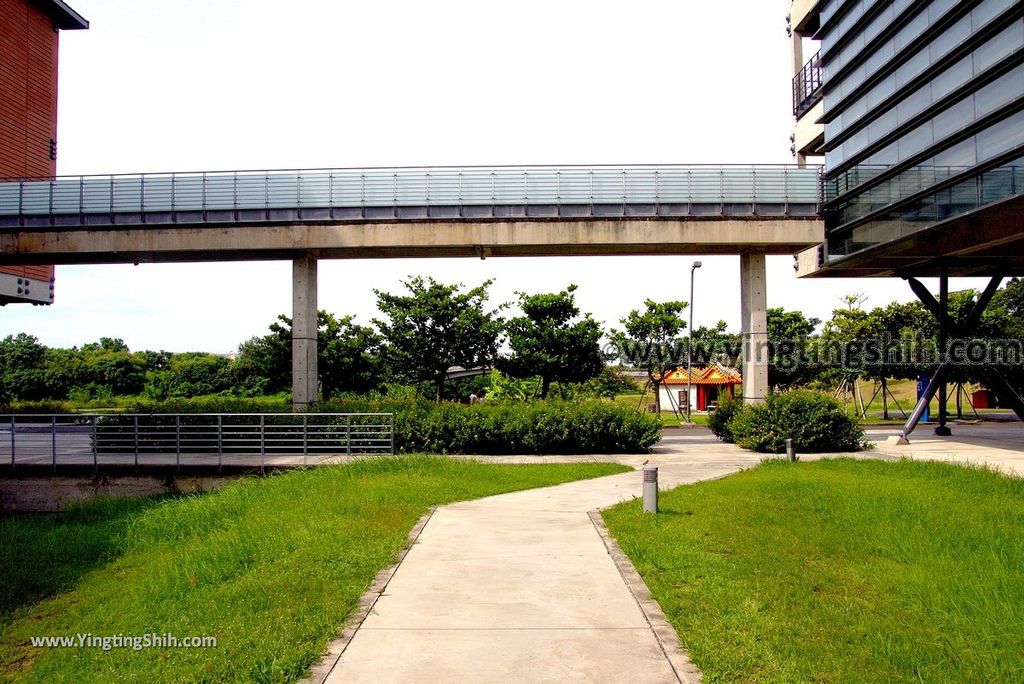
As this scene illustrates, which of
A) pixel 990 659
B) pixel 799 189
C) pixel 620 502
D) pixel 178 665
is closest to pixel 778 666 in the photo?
pixel 990 659

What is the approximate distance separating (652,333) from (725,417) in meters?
12.5

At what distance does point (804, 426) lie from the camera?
68.1ft

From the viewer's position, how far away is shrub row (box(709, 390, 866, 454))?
20828 mm

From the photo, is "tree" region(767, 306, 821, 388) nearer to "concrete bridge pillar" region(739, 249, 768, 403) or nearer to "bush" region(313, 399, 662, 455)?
"concrete bridge pillar" region(739, 249, 768, 403)

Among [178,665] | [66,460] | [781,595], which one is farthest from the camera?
[66,460]

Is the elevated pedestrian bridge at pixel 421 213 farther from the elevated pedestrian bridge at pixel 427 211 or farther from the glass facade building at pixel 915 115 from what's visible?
the glass facade building at pixel 915 115

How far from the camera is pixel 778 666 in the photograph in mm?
5395

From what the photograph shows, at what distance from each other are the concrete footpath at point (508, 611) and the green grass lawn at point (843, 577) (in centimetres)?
47

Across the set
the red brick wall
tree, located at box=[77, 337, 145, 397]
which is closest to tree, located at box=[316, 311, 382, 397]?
the red brick wall

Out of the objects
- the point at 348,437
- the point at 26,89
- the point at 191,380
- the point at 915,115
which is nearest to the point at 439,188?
the point at 348,437

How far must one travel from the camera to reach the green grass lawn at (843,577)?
5.46 m

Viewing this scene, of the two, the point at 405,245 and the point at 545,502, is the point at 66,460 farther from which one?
the point at 545,502

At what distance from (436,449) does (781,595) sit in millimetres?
14106

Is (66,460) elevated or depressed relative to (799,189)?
depressed
